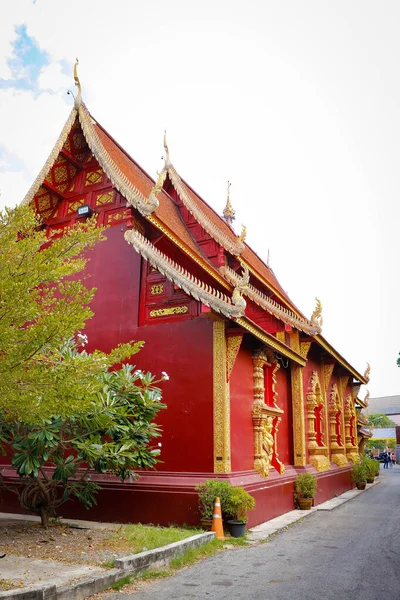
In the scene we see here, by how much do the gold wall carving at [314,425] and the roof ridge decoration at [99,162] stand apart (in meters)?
6.25

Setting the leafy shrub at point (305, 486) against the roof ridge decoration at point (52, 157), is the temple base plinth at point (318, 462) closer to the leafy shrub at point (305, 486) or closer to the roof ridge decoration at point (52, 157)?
the leafy shrub at point (305, 486)

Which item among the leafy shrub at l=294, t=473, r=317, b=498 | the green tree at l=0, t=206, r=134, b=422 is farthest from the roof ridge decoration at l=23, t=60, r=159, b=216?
the leafy shrub at l=294, t=473, r=317, b=498

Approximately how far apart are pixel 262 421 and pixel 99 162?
5.20 meters

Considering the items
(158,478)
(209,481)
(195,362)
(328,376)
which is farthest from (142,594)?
(328,376)

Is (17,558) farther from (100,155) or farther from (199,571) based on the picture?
(100,155)

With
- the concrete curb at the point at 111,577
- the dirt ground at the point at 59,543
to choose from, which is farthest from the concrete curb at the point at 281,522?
the dirt ground at the point at 59,543

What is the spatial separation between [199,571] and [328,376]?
9.31m

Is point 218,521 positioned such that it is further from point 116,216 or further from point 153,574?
point 116,216

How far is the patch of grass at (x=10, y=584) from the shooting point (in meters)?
4.03

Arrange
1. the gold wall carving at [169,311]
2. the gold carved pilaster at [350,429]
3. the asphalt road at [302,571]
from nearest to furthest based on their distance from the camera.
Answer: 1. the asphalt road at [302,571]
2. the gold wall carving at [169,311]
3. the gold carved pilaster at [350,429]

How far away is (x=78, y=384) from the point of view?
13.2ft

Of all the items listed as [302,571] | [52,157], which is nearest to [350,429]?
[302,571]

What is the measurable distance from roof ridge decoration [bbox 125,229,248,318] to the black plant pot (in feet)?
8.86

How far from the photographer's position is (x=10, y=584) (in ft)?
13.7
